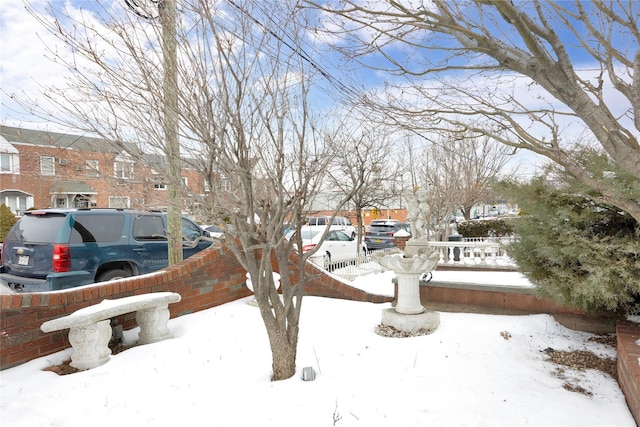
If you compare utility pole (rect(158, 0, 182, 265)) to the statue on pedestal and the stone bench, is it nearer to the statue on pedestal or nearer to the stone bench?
the stone bench

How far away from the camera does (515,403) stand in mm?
2760

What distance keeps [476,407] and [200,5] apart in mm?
3484

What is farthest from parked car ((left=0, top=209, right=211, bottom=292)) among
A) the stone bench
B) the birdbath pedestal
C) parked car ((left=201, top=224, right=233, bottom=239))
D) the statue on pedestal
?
the statue on pedestal

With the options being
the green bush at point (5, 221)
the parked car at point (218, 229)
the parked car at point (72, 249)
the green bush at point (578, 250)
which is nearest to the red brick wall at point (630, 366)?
the green bush at point (578, 250)

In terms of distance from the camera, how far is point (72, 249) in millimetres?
5602

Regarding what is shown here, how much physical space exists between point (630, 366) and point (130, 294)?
4.71m

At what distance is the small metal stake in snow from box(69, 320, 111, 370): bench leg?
1937 millimetres

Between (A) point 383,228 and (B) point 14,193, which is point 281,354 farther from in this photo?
(B) point 14,193

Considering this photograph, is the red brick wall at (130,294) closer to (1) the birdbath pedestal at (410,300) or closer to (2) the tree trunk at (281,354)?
(2) the tree trunk at (281,354)

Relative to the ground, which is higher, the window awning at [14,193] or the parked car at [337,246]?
the window awning at [14,193]

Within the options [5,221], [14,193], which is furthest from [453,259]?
[14,193]

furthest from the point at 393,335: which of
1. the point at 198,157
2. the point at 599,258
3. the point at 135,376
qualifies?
the point at 198,157

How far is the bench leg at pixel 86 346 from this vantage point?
3.41 m

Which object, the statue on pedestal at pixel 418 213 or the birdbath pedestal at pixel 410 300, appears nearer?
the birdbath pedestal at pixel 410 300
